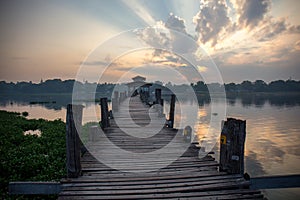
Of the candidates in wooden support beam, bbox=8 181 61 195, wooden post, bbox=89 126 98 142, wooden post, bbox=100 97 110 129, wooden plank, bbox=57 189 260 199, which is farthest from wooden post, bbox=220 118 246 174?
wooden post, bbox=100 97 110 129

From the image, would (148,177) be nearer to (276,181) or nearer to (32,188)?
(32,188)

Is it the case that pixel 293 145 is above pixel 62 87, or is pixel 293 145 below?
below

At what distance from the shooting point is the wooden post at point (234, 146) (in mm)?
5012

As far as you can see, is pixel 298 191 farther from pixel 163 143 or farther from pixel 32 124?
pixel 32 124

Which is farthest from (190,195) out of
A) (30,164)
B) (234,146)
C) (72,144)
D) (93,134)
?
(30,164)

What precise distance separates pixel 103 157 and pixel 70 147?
6.18ft

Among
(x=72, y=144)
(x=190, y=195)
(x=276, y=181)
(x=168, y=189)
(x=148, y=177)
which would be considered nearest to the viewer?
(x=190, y=195)

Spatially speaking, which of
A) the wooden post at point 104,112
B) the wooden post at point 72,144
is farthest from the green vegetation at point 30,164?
the wooden post at point 72,144

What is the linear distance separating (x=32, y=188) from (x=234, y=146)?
4.46 m

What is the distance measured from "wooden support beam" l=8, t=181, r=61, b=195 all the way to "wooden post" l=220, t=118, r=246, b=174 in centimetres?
382

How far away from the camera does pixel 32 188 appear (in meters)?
4.31

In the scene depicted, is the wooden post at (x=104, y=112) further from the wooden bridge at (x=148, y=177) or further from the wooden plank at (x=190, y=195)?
the wooden plank at (x=190, y=195)

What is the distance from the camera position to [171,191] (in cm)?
436

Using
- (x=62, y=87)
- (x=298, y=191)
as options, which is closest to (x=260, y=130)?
(x=298, y=191)
